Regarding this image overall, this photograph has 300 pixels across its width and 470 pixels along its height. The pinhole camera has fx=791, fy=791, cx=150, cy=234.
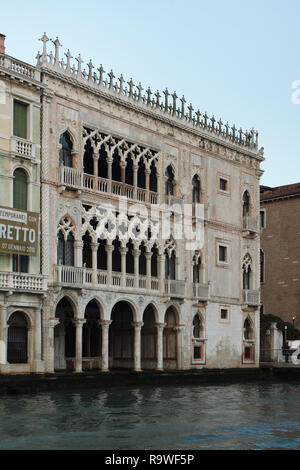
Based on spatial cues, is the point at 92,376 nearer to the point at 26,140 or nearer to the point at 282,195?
the point at 26,140

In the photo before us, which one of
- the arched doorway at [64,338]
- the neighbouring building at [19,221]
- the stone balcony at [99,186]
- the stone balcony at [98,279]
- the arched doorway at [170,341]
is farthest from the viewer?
the arched doorway at [170,341]

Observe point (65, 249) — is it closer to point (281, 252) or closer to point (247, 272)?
point (247, 272)

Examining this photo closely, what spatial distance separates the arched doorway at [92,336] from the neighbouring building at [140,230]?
6cm

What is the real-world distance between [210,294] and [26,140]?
12.7m

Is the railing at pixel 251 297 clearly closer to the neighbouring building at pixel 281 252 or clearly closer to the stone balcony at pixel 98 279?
the stone balcony at pixel 98 279

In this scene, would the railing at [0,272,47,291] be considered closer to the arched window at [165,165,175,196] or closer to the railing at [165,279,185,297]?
the railing at [165,279,185,297]

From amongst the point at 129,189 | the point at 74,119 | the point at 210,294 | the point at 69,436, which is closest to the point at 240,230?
the point at 210,294

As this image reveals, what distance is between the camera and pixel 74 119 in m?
29.9

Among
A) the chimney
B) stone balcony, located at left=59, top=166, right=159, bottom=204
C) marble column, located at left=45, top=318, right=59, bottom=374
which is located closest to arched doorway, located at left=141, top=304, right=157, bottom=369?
stone balcony, located at left=59, top=166, right=159, bottom=204

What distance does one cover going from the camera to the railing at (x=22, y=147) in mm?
26953

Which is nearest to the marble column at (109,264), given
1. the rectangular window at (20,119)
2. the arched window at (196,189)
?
the rectangular window at (20,119)

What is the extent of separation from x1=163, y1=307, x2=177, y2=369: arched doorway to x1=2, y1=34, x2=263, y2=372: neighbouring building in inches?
2.1

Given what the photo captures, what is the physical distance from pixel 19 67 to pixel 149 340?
43.7 feet

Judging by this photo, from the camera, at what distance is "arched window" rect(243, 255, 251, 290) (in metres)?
39.2
